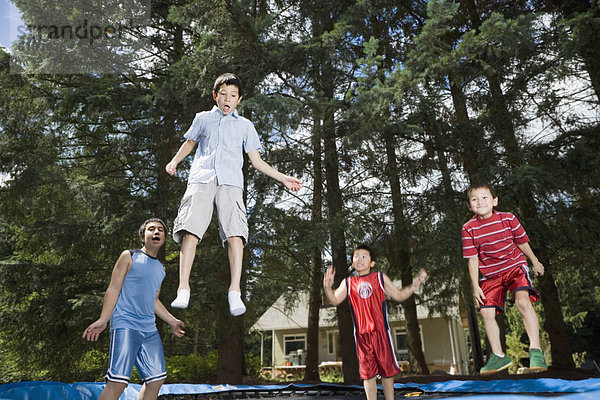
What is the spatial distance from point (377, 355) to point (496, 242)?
1281 millimetres

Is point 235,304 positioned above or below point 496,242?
below

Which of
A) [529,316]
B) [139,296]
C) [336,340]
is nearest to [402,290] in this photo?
[529,316]

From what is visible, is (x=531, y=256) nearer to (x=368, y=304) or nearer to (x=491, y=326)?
(x=491, y=326)

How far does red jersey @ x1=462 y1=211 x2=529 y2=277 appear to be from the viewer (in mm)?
3650

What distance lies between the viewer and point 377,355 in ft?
12.6

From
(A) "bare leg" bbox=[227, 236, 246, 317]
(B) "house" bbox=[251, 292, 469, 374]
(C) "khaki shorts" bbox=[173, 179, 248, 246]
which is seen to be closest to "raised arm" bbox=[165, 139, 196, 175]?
(C) "khaki shorts" bbox=[173, 179, 248, 246]

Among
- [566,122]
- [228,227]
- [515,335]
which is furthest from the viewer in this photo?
[515,335]

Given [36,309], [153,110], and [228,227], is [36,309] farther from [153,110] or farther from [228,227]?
[228,227]

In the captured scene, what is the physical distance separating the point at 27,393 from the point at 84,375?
5976mm

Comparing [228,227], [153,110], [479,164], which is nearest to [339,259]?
[479,164]

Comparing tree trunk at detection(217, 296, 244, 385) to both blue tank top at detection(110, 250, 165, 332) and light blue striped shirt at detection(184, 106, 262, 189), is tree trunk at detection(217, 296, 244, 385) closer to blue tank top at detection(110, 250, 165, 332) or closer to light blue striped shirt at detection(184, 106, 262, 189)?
blue tank top at detection(110, 250, 165, 332)

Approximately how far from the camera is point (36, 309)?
30.8 ft

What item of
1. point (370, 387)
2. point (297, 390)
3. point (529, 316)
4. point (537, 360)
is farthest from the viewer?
point (297, 390)

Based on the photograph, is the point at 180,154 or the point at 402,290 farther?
the point at 402,290
